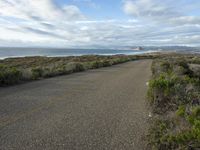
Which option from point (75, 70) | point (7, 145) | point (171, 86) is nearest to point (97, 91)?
point (171, 86)

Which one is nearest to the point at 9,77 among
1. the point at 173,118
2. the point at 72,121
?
the point at 72,121

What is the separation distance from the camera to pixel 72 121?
6406mm

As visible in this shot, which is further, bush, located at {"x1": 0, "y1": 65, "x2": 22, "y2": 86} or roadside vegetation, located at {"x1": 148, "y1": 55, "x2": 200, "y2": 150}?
bush, located at {"x1": 0, "y1": 65, "x2": 22, "y2": 86}

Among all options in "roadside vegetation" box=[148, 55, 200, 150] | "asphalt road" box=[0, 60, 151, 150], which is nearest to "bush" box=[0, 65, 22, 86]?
"asphalt road" box=[0, 60, 151, 150]

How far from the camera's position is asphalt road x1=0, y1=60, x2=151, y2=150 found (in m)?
4.96

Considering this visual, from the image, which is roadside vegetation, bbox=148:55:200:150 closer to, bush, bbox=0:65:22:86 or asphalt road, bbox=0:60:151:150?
asphalt road, bbox=0:60:151:150

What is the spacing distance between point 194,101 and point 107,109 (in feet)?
8.46

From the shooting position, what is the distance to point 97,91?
11.1m

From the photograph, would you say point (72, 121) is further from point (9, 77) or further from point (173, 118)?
point (9, 77)

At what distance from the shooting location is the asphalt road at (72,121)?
4.96 metres

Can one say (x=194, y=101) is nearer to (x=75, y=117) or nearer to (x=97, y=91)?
(x=75, y=117)

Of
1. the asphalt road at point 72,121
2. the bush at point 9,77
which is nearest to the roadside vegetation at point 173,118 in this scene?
the asphalt road at point 72,121

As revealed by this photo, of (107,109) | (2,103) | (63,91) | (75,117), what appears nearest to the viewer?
(75,117)

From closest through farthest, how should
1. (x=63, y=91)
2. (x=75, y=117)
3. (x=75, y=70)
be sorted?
(x=75, y=117) → (x=63, y=91) → (x=75, y=70)
